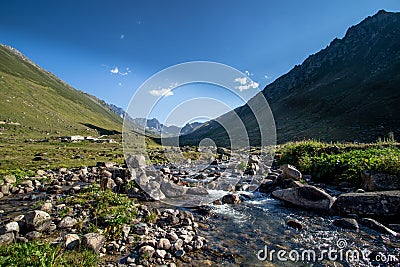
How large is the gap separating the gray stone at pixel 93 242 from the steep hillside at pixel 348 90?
52942mm

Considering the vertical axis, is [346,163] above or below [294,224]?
above

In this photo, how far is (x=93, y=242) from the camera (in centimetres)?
589

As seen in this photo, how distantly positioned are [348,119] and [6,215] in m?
83.8

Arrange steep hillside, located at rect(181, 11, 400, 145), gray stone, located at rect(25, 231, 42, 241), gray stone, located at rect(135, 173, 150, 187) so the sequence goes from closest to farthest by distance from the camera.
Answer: gray stone, located at rect(25, 231, 42, 241)
gray stone, located at rect(135, 173, 150, 187)
steep hillside, located at rect(181, 11, 400, 145)

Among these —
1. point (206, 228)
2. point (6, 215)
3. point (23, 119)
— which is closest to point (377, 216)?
point (206, 228)

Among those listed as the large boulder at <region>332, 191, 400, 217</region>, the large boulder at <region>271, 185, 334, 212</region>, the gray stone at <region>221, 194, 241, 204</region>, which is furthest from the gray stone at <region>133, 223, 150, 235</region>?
the large boulder at <region>332, 191, 400, 217</region>

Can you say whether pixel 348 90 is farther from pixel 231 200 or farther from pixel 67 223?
pixel 67 223

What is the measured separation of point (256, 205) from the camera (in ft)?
36.2

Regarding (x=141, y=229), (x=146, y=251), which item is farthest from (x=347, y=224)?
(x=141, y=229)

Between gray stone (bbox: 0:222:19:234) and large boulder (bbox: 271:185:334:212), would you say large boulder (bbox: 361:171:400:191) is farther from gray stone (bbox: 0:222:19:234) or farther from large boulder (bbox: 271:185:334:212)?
gray stone (bbox: 0:222:19:234)

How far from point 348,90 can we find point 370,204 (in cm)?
11442

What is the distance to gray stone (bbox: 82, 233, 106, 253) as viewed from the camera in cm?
581

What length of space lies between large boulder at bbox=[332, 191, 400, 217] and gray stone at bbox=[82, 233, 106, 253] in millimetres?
8893

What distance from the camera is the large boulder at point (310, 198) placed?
952cm
